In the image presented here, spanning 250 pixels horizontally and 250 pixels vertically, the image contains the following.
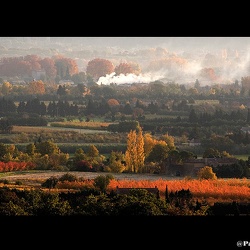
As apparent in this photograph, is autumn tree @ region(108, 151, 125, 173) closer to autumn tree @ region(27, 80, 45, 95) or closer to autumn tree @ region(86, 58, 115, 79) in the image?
autumn tree @ region(27, 80, 45, 95)

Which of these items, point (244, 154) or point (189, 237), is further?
point (244, 154)

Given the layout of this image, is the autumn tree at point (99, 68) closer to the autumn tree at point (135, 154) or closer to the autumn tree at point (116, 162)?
the autumn tree at point (135, 154)

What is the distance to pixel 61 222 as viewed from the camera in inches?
357

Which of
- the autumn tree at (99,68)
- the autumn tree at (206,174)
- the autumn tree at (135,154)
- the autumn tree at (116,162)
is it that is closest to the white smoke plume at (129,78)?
the autumn tree at (99,68)

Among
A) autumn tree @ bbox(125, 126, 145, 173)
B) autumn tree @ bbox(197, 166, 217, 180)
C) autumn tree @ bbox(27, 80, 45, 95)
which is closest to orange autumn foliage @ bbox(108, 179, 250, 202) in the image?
autumn tree @ bbox(197, 166, 217, 180)

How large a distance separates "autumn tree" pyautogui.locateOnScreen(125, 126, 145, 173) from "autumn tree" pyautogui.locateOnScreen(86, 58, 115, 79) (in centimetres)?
388

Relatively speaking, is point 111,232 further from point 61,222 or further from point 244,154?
point 244,154

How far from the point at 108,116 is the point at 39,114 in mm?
1569

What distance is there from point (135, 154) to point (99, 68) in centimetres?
522

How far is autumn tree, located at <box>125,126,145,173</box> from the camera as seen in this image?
1373 centimetres

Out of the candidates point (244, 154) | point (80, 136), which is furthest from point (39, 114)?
point (244, 154)

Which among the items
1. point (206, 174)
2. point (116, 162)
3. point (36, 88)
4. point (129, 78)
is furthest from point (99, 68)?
point (206, 174)
